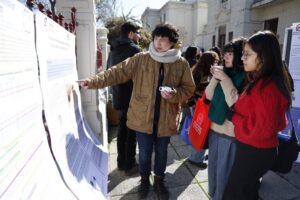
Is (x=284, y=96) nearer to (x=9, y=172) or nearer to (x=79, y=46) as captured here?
(x=9, y=172)

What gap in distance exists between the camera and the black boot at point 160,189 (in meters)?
2.56

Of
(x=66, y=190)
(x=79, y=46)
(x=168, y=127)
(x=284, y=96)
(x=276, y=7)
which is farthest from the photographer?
(x=276, y=7)

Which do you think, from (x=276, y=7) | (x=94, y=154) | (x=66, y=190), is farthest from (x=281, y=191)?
(x=276, y=7)

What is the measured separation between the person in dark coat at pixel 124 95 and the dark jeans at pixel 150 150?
524 millimetres

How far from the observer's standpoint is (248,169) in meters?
1.68

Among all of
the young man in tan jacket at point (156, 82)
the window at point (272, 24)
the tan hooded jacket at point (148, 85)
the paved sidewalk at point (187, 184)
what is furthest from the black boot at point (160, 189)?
the window at point (272, 24)

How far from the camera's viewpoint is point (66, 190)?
1403 mm

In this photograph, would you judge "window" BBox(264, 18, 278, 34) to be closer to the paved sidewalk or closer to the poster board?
the paved sidewalk

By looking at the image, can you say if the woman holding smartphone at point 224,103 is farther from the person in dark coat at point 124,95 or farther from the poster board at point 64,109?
the person in dark coat at point 124,95

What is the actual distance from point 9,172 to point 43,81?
1.74 feet

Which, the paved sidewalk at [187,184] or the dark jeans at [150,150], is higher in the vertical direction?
the dark jeans at [150,150]

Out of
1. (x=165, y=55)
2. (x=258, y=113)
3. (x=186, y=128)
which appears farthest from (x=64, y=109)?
(x=186, y=128)

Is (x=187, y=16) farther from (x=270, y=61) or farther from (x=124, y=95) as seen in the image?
(x=270, y=61)

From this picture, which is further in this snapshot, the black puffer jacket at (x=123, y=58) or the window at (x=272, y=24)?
the window at (x=272, y=24)
